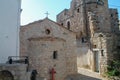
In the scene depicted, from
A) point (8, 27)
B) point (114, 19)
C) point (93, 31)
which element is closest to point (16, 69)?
point (8, 27)

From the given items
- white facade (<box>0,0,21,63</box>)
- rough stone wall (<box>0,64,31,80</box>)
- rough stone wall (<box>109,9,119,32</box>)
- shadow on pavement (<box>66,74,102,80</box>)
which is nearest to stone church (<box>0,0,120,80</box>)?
shadow on pavement (<box>66,74,102,80</box>)

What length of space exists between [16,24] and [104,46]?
9.07 m

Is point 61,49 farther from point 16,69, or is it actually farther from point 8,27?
point 16,69

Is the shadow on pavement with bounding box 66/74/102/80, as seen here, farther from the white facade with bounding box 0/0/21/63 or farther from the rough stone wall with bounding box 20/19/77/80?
the white facade with bounding box 0/0/21/63

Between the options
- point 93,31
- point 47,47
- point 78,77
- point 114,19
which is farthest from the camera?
point 114,19

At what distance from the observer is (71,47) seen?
835 inches

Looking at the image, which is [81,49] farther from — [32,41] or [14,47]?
[14,47]

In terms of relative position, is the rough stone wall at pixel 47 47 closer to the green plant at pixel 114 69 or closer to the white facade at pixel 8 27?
the green plant at pixel 114 69

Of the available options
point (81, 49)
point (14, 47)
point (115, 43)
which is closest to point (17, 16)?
point (14, 47)

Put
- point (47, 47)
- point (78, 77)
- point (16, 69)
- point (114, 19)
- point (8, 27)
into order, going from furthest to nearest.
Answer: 1. point (114, 19)
2. point (78, 77)
3. point (47, 47)
4. point (8, 27)
5. point (16, 69)

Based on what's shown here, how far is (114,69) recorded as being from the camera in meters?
18.1

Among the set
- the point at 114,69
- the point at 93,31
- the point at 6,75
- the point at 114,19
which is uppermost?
the point at 114,19

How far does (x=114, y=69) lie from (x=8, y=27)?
1010cm

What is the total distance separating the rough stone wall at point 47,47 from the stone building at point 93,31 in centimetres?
254
